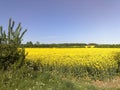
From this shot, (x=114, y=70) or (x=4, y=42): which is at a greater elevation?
(x=4, y=42)

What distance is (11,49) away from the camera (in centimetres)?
1442

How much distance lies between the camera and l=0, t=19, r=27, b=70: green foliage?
1414cm

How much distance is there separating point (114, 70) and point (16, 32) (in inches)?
257

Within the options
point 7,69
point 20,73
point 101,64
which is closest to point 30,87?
point 20,73

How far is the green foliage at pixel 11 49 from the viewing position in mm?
14141

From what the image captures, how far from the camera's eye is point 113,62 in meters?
18.4

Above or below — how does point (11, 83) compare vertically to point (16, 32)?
below

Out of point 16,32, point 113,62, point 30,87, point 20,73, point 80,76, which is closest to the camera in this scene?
point 30,87

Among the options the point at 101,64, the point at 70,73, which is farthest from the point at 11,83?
the point at 101,64

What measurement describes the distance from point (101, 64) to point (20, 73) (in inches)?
236

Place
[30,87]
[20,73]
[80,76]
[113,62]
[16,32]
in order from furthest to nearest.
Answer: [113,62], [80,76], [16,32], [20,73], [30,87]

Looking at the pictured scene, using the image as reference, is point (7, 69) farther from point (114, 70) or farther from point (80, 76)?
point (114, 70)

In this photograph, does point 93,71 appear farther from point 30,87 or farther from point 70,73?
point 30,87

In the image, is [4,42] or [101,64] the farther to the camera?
[101,64]
